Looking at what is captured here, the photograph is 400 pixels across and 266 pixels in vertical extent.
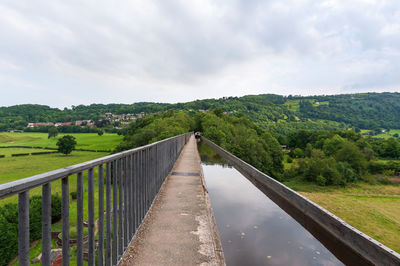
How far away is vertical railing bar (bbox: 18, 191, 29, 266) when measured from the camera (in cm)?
121

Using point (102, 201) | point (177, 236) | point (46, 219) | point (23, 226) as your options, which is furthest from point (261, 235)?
point (23, 226)

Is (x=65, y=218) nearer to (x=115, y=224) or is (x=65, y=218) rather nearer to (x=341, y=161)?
(x=115, y=224)

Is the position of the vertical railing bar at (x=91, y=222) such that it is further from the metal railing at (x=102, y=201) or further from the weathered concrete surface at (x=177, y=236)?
the weathered concrete surface at (x=177, y=236)

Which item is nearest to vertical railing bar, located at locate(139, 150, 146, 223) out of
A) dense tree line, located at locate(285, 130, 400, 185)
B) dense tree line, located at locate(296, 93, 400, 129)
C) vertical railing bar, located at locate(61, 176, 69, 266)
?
vertical railing bar, located at locate(61, 176, 69, 266)

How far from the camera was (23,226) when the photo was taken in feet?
4.01

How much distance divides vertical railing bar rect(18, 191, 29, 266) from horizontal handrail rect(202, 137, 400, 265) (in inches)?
124

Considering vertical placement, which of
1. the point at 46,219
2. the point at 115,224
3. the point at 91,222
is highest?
the point at 46,219

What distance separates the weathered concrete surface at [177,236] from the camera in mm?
2773

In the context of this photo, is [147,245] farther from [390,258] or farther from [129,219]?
[390,258]

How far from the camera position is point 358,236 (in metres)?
2.89

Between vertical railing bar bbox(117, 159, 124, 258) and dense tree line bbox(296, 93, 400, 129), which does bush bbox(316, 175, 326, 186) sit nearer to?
vertical railing bar bbox(117, 159, 124, 258)

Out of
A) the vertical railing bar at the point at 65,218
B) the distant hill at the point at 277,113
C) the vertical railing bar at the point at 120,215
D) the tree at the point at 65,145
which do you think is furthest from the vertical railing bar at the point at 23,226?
the distant hill at the point at 277,113

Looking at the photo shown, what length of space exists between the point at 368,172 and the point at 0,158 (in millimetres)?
132311

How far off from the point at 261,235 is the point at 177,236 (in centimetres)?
154
